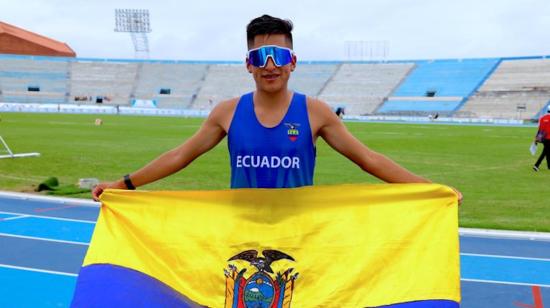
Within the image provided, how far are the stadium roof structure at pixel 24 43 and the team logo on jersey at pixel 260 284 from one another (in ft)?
276

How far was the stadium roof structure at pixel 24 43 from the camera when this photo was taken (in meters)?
78.4

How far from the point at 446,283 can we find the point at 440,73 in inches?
2628

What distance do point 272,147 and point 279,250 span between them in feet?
2.18

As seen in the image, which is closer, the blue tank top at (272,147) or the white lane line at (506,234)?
the blue tank top at (272,147)

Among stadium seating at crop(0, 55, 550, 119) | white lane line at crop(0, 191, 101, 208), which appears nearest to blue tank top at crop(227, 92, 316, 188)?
white lane line at crop(0, 191, 101, 208)

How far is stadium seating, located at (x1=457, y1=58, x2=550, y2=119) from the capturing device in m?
55.0

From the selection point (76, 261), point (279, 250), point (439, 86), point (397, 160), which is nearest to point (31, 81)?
point (439, 86)

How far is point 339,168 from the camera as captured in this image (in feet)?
49.6

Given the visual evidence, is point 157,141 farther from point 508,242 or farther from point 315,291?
point 315,291

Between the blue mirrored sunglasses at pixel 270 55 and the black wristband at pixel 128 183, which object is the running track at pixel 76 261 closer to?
the black wristband at pixel 128 183

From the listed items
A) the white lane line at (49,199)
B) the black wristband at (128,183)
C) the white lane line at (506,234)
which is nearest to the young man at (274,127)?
the black wristband at (128,183)

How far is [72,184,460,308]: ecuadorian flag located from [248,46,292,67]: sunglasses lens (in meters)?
0.73

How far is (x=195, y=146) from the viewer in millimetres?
3412

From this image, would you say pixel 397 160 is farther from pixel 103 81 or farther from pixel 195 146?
pixel 103 81
